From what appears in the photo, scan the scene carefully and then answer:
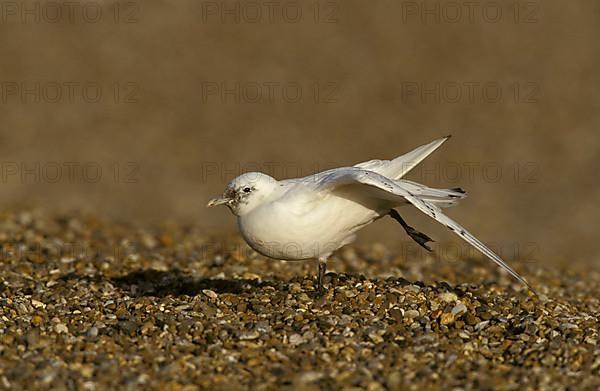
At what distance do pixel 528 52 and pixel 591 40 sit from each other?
70.2 inches

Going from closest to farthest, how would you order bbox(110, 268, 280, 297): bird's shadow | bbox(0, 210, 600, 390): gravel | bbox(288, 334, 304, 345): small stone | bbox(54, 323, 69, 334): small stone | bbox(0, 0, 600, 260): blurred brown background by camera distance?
bbox(0, 210, 600, 390): gravel
bbox(288, 334, 304, 345): small stone
bbox(54, 323, 69, 334): small stone
bbox(110, 268, 280, 297): bird's shadow
bbox(0, 0, 600, 260): blurred brown background

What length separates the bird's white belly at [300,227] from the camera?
6707mm

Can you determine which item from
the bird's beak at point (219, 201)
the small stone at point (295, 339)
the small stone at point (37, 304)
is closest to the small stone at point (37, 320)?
the small stone at point (37, 304)

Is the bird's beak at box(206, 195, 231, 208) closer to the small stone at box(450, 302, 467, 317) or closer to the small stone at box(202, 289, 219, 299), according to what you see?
the small stone at box(202, 289, 219, 299)

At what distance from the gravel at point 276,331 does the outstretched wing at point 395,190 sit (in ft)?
2.09

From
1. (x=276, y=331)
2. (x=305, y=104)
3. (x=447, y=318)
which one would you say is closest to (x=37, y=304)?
(x=276, y=331)

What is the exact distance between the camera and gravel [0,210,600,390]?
5730 mm

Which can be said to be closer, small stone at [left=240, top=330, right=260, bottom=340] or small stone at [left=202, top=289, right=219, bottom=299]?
small stone at [left=240, top=330, right=260, bottom=340]

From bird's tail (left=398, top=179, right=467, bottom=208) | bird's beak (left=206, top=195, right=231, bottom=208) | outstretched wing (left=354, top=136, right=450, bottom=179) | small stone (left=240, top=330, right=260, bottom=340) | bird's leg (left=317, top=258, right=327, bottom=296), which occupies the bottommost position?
small stone (left=240, top=330, right=260, bottom=340)

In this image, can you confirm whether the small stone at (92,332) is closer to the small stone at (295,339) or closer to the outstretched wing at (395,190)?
the small stone at (295,339)

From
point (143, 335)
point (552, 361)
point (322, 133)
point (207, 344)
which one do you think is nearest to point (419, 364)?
point (552, 361)

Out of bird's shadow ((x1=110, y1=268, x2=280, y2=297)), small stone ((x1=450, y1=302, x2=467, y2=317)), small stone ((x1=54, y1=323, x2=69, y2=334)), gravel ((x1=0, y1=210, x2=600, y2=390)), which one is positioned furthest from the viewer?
bird's shadow ((x1=110, y1=268, x2=280, y2=297))

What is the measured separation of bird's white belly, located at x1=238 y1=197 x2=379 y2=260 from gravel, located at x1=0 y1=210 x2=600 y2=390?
17.9 inches

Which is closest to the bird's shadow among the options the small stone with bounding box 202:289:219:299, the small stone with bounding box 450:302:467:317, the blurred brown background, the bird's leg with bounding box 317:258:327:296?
the small stone with bounding box 202:289:219:299
